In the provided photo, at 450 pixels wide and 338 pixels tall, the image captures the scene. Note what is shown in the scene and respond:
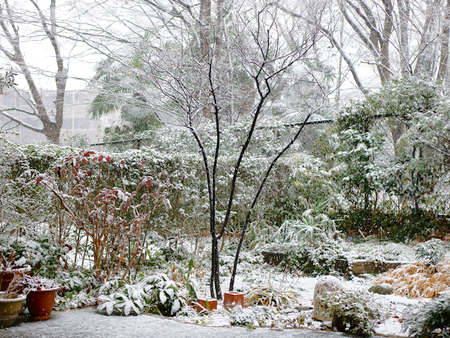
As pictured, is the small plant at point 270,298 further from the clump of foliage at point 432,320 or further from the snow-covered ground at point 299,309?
the clump of foliage at point 432,320

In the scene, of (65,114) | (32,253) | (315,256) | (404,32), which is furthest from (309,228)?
(65,114)

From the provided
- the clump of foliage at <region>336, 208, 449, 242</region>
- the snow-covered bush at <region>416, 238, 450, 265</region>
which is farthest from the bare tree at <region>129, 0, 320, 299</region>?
the clump of foliage at <region>336, 208, 449, 242</region>

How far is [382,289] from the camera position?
383 cm

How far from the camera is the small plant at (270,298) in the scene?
342 centimetres

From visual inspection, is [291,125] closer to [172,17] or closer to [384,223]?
[384,223]

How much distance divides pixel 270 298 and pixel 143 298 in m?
1.10

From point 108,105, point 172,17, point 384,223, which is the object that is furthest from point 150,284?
point 108,105

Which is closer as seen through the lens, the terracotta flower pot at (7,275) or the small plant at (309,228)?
the terracotta flower pot at (7,275)

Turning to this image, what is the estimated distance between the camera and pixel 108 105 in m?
10.5

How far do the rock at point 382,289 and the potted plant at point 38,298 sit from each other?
2.95 metres

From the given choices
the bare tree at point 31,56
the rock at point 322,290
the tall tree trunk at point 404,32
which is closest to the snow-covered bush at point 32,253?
the rock at point 322,290

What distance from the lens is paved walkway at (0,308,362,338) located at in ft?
8.48

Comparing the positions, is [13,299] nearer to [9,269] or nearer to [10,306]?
[10,306]

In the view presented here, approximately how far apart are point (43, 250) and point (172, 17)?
247 inches
